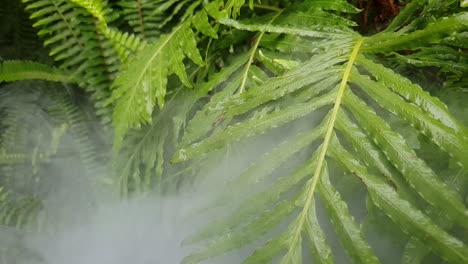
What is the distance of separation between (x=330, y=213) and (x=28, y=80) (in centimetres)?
95

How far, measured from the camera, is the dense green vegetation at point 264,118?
618mm

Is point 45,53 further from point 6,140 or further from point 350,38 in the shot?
point 350,38

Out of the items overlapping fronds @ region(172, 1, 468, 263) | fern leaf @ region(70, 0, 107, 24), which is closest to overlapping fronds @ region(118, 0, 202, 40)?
fern leaf @ region(70, 0, 107, 24)

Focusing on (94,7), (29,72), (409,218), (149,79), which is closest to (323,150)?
(409,218)

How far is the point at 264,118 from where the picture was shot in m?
0.70

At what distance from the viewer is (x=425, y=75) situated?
0.96 metres

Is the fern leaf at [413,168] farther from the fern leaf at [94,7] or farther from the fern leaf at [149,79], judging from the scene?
the fern leaf at [94,7]

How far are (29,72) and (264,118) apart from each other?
0.68 m

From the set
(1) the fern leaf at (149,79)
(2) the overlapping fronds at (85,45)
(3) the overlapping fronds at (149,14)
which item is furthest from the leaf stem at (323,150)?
(2) the overlapping fronds at (85,45)

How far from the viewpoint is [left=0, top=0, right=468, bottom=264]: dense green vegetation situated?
24.3 inches

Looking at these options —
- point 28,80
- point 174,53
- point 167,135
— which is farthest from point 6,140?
point 174,53

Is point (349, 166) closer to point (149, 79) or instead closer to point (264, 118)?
point (264, 118)

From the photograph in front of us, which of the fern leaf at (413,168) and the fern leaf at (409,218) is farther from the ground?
the fern leaf at (413,168)

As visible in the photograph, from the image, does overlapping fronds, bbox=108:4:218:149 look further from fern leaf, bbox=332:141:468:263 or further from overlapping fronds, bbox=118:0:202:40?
fern leaf, bbox=332:141:468:263
